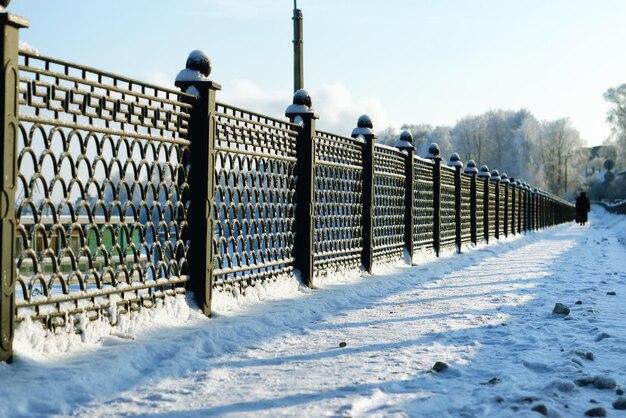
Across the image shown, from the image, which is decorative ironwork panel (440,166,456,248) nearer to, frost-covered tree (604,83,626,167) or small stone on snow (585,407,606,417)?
small stone on snow (585,407,606,417)

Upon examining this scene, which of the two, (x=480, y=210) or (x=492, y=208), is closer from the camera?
(x=480, y=210)

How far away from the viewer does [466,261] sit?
39.6 ft

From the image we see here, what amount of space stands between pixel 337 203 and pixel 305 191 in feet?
3.54

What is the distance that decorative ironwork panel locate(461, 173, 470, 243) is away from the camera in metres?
15.5

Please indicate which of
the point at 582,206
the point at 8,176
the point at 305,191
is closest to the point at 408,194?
the point at 305,191

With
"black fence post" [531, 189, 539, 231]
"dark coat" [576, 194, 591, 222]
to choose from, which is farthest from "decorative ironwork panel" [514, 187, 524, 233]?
"dark coat" [576, 194, 591, 222]

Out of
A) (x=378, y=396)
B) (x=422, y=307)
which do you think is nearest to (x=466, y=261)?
(x=422, y=307)

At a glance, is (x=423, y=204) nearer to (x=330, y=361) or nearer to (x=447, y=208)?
(x=447, y=208)

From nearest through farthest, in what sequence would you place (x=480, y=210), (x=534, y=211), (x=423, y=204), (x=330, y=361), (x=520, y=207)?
(x=330, y=361)
(x=423, y=204)
(x=480, y=210)
(x=520, y=207)
(x=534, y=211)

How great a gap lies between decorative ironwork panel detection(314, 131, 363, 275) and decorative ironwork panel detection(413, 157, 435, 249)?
285 cm

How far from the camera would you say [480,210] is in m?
17.9

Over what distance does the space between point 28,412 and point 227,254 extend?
284 cm

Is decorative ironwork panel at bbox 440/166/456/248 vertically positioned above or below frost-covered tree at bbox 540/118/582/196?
below

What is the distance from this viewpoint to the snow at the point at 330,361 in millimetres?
3041
